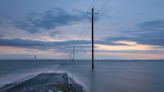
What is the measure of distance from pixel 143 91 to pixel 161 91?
217 cm

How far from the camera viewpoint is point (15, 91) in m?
18.9

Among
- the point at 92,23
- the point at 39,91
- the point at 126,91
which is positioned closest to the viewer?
the point at 39,91

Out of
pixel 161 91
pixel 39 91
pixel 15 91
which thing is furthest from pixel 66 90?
pixel 161 91

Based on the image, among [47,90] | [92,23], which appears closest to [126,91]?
[47,90]

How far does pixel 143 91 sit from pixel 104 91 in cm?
449

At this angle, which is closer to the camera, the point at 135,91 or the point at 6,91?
the point at 6,91

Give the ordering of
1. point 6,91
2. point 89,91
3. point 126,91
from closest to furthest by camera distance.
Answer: point 6,91 → point 89,91 → point 126,91

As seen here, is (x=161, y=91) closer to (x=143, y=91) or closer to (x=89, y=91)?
→ (x=143, y=91)

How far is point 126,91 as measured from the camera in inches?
910

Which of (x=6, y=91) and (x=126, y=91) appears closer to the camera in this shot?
(x=6, y=91)

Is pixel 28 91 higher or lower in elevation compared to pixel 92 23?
lower

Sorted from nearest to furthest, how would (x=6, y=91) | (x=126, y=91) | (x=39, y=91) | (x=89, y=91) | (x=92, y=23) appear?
(x=39, y=91)
(x=6, y=91)
(x=89, y=91)
(x=126, y=91)
(x=92, y=23)

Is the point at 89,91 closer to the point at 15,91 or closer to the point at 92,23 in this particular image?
the point at 15,91

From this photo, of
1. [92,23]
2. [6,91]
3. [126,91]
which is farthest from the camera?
[92,23]
